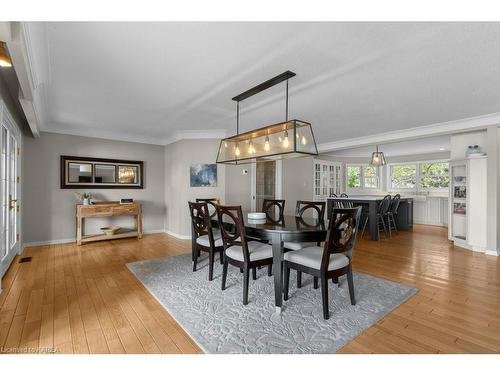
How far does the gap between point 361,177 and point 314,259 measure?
7547mm

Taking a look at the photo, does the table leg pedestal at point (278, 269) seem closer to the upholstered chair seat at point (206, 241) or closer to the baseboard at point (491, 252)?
the upholstered chair seat at point (206, 241)

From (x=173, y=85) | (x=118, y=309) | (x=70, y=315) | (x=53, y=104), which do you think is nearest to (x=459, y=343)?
(x=118, y=309)

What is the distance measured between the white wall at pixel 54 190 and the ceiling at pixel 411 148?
Answer: 580cm

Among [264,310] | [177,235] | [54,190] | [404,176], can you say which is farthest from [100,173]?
[404,176]

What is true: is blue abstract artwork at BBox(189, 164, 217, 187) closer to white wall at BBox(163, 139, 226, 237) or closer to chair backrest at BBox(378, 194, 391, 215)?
white wall at BBox(163, 139, 226, 237)

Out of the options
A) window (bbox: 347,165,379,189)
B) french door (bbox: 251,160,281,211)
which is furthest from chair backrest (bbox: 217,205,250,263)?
window (bbox: 347,165,379,189)

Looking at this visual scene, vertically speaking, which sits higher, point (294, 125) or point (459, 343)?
point (294, 125)

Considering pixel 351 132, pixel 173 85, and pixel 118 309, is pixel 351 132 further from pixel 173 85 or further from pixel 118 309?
pixel 118 309

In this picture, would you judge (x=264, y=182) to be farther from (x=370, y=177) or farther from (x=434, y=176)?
(x=434, y=176)

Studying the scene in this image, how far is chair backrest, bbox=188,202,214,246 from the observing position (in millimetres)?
2939

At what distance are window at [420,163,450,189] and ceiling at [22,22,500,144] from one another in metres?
4.21

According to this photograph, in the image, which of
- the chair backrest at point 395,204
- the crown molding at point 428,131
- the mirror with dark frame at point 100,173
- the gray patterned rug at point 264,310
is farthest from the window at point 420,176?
the mirror with dark frame at point 100,173

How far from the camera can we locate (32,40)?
1.91 m

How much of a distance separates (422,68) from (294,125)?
4.55 feet
